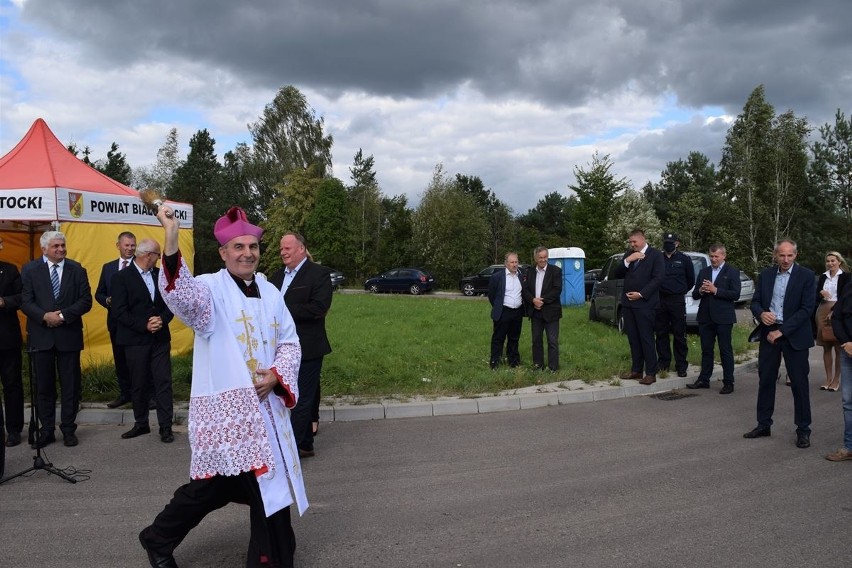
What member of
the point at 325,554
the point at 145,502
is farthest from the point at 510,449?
the point at 145,502

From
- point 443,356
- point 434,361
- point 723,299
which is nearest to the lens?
point 723,299

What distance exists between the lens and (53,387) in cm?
668

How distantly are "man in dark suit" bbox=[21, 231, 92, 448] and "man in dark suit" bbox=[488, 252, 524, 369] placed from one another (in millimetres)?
5592

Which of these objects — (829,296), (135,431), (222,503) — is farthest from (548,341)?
(222,503)

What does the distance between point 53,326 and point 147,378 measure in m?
1.04

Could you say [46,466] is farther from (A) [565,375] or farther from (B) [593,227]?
(B) [593,227]

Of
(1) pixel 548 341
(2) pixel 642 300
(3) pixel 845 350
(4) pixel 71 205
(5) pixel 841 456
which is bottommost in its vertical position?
(5) pixel 841 456

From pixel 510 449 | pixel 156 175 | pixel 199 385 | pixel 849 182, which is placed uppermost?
pixel 156 175

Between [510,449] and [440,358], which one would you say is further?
[440,358]

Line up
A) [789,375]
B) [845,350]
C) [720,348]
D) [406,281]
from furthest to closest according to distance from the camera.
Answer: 1. [406,281]
2. [720,348]
3. [789,375]
4. [845,350]

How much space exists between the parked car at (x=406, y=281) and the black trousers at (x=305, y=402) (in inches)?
1155

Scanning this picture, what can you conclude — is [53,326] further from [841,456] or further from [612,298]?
[612,298]

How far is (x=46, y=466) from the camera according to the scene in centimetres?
559

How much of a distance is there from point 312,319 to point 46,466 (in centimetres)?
254
